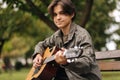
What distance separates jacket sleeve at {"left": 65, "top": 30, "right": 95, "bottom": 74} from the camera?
11.9 ft

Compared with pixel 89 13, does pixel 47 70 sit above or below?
below

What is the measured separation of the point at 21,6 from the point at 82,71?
686cm

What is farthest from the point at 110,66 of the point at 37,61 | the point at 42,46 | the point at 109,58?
the point at 37,61

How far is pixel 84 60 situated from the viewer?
361 cm

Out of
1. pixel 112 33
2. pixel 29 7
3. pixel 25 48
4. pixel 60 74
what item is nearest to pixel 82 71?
pixel 60 74

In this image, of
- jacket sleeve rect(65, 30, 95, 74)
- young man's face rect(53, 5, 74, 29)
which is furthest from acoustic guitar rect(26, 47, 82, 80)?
jacket sleeve rect(65, 30, 95, 74)

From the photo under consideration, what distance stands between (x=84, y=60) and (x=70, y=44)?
47 cm

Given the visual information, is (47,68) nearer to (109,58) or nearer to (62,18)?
(62,18)

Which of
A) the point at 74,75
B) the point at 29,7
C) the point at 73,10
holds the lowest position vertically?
the point at 74,75

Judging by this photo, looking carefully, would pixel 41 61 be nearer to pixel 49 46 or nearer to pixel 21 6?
pixel 49 46

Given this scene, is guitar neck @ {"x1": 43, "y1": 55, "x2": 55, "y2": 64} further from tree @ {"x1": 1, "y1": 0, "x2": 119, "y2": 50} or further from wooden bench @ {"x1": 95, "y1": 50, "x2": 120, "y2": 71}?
tree @ {"x1": 1, "y1": 0, "x2": 119, "y2": 50}

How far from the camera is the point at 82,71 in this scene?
373cm

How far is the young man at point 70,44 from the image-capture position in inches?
143

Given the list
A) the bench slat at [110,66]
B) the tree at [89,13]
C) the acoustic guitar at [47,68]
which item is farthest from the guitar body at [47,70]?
the tree at [89,13]
